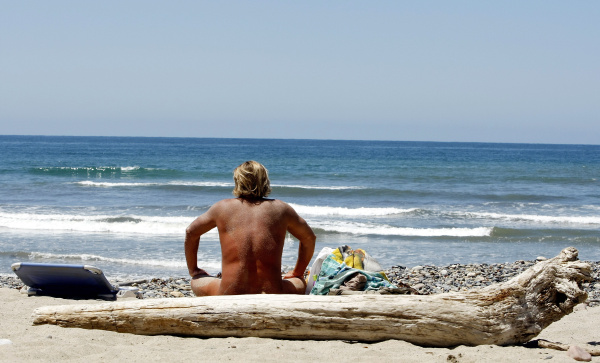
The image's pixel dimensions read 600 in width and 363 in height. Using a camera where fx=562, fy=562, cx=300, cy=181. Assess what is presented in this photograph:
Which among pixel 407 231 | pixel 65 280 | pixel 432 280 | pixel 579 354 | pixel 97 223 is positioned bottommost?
pixel 97 223

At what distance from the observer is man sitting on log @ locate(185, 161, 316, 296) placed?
4.50 m

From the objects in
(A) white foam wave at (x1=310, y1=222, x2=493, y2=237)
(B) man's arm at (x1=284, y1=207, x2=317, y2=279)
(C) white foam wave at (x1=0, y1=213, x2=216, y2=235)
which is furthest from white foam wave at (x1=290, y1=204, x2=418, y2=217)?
(B) man's arm at (x1=284, y1=207, x2=317, y2=279)

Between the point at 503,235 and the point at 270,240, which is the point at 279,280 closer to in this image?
the point at 270,240

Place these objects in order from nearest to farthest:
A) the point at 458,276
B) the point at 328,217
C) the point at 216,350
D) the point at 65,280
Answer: the point at 216,350
the point at 65,280
the point at 458,276
the point at 328,217

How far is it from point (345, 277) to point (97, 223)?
36.2 ft

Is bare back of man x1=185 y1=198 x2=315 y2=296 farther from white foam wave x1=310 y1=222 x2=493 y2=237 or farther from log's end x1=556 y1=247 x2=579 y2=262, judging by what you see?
white foam wave x1=310 y1=222 x2=493 y2=237

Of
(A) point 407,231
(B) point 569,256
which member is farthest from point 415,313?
(A) point 407,231

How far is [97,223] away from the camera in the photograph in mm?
14469

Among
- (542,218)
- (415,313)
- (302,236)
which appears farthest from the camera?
(542,218)

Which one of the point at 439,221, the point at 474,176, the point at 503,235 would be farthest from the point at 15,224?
the point at 474,176

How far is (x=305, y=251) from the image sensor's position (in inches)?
191

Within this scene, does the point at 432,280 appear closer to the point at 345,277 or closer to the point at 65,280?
the point at 345,277

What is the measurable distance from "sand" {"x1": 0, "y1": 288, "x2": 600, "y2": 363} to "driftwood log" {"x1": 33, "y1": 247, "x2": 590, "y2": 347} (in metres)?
0.08

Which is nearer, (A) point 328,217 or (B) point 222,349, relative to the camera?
(B) point 222,349
